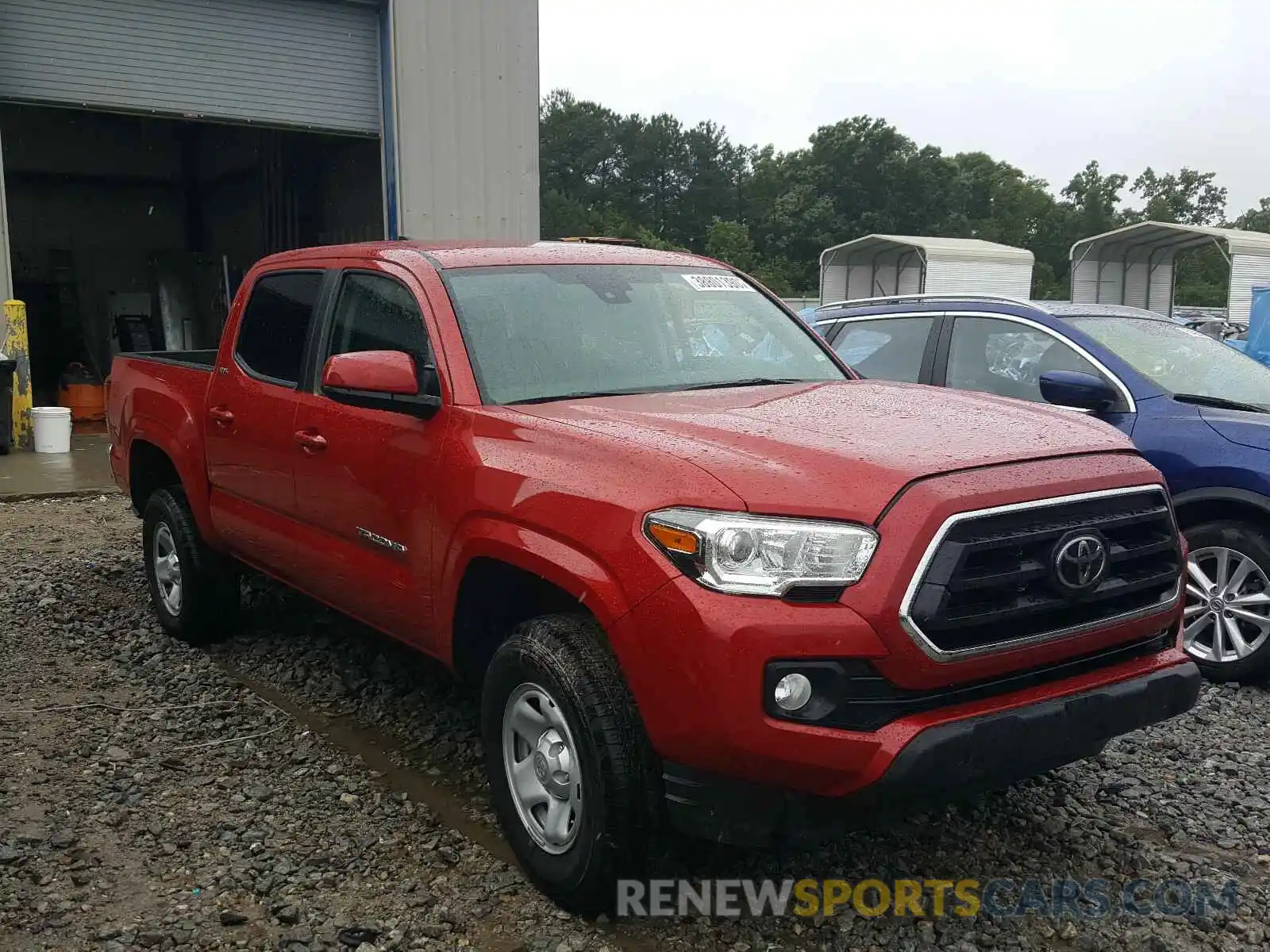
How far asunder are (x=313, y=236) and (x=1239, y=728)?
1539cm

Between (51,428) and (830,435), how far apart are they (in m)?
11.1

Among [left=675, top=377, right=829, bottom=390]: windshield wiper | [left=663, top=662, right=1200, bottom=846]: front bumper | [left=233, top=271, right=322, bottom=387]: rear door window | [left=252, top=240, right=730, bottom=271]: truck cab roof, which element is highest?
[left=252, top=240, right=730, bottom=271]: truck cab roof

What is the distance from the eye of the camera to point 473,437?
11.2 feet

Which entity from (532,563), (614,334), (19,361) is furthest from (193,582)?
(19,361)


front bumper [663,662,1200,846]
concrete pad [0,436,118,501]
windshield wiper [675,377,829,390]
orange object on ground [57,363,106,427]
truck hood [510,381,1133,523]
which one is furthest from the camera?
orange object on ground [57,363,106,427]

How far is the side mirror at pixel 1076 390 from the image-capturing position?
511 cm

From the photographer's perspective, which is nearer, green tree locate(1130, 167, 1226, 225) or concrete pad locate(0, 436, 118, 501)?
concrete pad locate(0, 436, 118, 501)

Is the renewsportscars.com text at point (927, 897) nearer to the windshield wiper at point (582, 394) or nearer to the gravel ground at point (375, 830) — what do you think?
the gravel ground at point (375, 830)

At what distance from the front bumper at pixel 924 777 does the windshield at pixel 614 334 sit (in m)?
1.41

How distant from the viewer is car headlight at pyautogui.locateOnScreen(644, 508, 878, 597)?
265cm

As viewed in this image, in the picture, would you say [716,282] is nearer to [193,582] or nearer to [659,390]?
[659,390]

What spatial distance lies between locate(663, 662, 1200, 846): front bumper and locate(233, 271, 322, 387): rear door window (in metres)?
2.56

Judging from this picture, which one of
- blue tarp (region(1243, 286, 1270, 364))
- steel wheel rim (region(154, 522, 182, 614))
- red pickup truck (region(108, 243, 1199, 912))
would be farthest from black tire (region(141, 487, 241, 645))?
blue tarp (region(1243, 286, 1270, 364))

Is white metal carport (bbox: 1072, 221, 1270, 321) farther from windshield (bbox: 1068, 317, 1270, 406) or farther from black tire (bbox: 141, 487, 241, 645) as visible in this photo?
black tire (bbox: 141, 487, 241, 645)
